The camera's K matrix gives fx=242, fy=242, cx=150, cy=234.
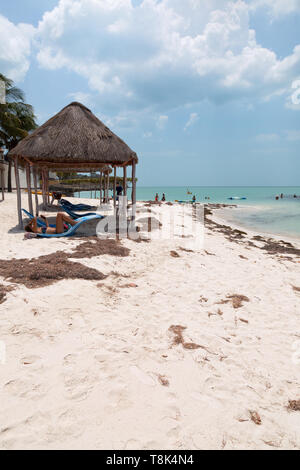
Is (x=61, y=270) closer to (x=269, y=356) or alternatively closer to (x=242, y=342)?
(x=242, y=342)

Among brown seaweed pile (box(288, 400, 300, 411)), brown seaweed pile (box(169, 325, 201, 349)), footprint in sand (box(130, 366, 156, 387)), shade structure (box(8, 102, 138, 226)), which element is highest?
shade structure (box(8, 102, 138, 226))

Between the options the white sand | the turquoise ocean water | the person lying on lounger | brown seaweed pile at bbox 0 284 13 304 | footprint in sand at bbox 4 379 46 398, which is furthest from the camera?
the turquoise ocean water

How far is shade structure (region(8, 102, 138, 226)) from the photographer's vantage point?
7.93 meters

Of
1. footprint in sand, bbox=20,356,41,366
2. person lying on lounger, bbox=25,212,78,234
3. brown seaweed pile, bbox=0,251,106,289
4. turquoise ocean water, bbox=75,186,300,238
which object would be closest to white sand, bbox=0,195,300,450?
footprint in sand, bbox=20,356,41,366

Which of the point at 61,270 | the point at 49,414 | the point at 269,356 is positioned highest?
the point at 61,270

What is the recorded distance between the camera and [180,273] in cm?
508

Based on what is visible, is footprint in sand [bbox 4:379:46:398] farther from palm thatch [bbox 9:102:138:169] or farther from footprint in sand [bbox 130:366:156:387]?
palm thatch [bbox 9:102:138:169]

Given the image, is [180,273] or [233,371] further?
[180,273]

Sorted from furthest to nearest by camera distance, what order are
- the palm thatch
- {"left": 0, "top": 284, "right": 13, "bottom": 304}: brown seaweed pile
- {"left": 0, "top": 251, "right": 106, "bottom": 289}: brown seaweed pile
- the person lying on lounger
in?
1. the palm thatch
2. the person lying on lounger
3. {"left": 0, "top": 251, "right": 106, "bottom": 289}: brown seaweed pile
4. {"left": 0, "top": 284, "right": 13, "bottom": 304}: brown seaweed pile

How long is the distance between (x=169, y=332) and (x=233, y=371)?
0.83 meters

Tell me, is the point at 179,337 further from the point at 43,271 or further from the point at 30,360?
the point at 43,271

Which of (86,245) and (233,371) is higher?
(86,245)

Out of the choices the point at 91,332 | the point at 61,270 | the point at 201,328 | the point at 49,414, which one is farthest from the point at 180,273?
the point at 49,414
